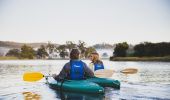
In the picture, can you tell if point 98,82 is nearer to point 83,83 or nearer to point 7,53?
point 83,83

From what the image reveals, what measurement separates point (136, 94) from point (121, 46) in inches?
3202

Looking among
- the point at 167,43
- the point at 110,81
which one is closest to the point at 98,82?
the point at 110,81

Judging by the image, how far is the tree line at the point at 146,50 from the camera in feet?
241

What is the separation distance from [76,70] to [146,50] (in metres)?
69.4

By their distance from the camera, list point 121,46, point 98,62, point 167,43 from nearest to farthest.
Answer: point 98,62 < point 167,43 < point 121,46

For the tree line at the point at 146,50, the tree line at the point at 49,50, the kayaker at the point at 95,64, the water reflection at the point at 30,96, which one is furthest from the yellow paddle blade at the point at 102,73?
the tree line at the point at 49,50

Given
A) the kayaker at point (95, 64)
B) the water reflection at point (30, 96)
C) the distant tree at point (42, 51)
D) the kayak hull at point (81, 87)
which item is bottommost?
the water reflection at point (30, 96)

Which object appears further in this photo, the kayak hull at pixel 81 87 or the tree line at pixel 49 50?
the tree line at pixel 49 50

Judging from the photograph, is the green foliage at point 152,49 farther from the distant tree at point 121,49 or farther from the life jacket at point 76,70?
the life jacket at point 76,70

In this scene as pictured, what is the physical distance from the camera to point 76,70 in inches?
413

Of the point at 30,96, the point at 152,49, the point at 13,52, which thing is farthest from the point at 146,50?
the point at 13,52

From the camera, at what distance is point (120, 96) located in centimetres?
993

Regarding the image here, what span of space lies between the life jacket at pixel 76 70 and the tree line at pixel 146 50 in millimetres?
65285

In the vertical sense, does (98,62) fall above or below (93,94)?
above
